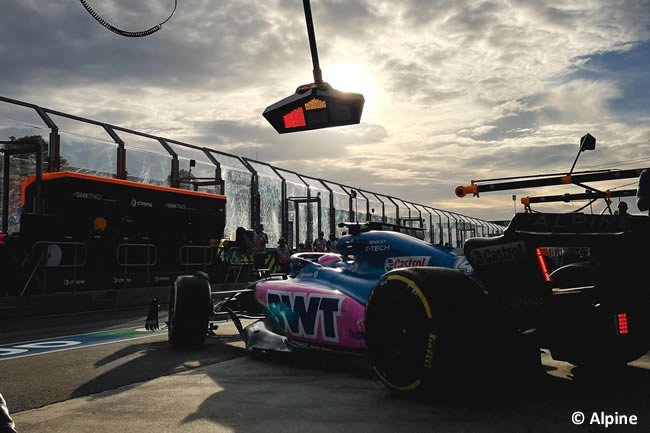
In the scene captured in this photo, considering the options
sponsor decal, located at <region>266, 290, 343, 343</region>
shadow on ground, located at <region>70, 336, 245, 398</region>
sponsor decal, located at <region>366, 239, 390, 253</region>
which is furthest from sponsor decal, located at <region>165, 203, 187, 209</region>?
sponsor decal, located at <region>366, 239, 390, 253</region>

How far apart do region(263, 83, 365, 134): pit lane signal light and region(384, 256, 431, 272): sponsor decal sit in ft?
7.75

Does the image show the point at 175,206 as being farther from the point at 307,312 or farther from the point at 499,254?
the point at 499,254

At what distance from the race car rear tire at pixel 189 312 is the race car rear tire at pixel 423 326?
2.57 meters

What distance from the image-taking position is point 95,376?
13.6ft

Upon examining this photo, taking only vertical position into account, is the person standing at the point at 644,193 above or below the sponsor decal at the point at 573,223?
above

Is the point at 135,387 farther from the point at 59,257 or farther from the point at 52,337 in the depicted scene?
the point at 59,257

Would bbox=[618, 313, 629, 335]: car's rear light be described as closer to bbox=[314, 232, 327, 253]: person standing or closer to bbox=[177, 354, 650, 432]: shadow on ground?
bbox=[177, 354, 650, 432]: shadow on ground

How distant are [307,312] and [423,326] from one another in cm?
170

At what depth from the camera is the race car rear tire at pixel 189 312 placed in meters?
5.35

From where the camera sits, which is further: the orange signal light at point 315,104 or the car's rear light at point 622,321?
the orange signal light at point 315,104

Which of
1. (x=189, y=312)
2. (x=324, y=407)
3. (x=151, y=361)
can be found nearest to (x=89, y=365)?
(x=151, y=361)

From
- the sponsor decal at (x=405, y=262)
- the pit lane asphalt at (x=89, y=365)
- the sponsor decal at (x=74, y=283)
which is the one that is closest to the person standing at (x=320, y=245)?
the sponsor decal at (x=74, y=283)

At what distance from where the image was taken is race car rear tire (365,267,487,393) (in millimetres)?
2789

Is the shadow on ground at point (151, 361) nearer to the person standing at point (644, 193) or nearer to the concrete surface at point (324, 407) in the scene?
the concrete surface at point (324, 407)
